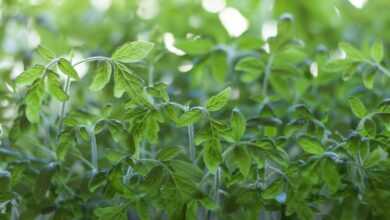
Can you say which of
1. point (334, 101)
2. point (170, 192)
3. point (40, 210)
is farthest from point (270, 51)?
point (40, 210)

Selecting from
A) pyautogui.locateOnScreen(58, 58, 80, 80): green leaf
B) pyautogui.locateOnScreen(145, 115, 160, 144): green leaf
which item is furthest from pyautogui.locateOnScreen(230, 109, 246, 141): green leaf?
pyautogui.locateOnScreen(58, 58, 80, 80): green leaf

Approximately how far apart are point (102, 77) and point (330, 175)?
32 centimetres

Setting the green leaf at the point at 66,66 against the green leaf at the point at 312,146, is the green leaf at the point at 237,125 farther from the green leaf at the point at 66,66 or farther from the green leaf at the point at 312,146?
the green leaf at the point at 66,66

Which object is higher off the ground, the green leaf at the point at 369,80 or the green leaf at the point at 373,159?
the green leaf at the point at 369,80

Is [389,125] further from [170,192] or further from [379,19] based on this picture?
[379,19]

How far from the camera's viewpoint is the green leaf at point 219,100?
633mm

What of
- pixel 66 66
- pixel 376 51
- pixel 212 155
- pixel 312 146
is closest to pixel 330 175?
pixel 312 146

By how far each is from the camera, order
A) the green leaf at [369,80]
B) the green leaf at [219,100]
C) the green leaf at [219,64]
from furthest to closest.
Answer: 1. the green leaf at [219,64]
2. the green leaf at [369,80]
3. the green leaf at [219,100]

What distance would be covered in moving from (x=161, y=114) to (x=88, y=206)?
23 centimetres

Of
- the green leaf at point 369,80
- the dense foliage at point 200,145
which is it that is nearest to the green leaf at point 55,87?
the dense foliage at point 200,145

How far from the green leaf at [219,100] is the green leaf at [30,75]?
8.7 inches

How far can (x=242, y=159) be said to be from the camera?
65cm

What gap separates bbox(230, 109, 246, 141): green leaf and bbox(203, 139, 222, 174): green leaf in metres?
0.03

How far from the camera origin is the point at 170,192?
0.66 m
